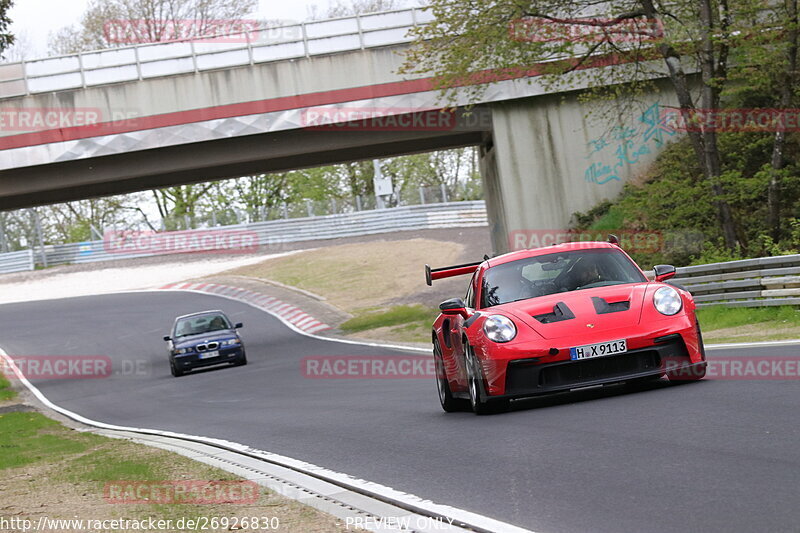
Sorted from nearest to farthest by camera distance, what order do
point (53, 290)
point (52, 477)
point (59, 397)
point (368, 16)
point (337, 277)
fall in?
1. point (52, 477)
2. point (59, 397)
3. point (368, 16)
4. point (337, 277)
5. point (53, 290)

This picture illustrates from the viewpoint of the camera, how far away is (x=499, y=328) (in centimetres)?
937

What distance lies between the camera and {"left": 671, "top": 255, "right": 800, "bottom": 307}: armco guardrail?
18.1 meters

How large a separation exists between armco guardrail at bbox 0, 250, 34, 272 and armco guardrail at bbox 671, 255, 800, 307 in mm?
53855

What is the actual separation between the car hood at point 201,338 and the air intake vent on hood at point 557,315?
18311mm

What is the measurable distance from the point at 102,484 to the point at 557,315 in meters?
3.93

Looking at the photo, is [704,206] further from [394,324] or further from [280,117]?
[280,117]

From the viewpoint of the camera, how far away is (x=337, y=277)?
4919 centimetres

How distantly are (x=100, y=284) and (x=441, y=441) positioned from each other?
169 feet

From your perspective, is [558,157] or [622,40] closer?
[622,40]

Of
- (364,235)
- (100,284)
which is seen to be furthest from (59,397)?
(364,235)

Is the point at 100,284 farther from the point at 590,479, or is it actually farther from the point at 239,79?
the point at 590,479

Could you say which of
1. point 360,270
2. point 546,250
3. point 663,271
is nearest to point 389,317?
point 360,270

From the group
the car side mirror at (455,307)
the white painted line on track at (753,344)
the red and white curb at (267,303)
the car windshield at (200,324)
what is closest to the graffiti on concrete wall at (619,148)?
the red and white curb at (267,303)

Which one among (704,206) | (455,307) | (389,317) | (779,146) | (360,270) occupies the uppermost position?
(779,146)
